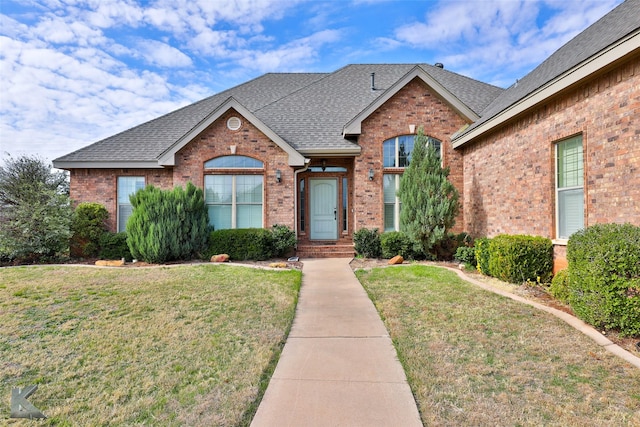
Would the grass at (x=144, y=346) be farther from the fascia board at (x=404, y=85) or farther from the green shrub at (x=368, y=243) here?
the fascia board at (x=404, y=85)

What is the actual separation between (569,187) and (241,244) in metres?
8.11

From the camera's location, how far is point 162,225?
9102 mm

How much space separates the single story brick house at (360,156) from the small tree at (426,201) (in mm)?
1040

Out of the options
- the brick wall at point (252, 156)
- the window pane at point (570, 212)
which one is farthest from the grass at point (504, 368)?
the brick wall at point (252, 156)

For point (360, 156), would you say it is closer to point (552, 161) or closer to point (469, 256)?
point (469, 256)

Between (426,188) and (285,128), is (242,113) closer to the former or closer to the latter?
(285,128)

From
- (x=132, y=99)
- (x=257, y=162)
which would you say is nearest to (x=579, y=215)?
(x=257, y=162)

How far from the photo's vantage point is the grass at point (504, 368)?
7.98 feet

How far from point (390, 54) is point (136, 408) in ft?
63.2

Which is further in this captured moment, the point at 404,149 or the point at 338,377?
the point at 404,149

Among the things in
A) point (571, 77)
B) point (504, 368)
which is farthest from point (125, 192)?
point (571, 77)

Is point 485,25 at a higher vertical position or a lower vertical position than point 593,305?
higher

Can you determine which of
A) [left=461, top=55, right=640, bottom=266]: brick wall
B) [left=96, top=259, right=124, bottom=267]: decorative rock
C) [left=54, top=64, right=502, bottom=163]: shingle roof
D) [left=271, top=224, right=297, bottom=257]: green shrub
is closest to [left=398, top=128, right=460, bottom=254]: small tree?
[left=461, top=55, right=640, bottom=266]: brick wall

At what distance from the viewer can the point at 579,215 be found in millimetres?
6020
